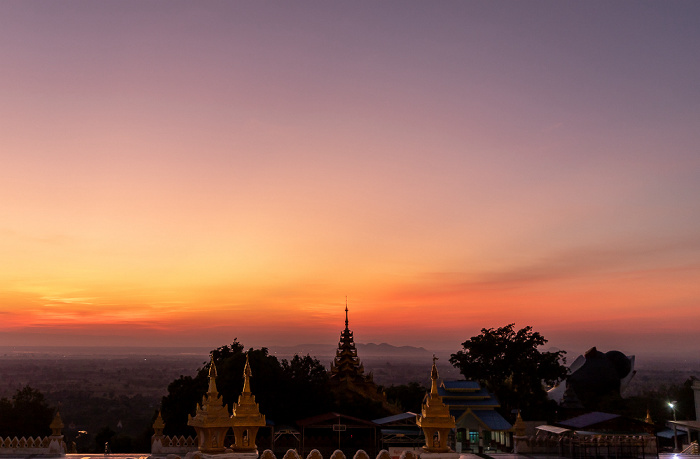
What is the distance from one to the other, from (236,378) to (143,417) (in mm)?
73817

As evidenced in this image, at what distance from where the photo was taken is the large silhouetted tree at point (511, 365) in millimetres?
63750

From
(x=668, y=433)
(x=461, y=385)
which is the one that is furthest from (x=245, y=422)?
(x=668, y=433)

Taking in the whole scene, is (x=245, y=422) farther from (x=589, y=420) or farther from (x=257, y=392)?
(x=257, y=392)

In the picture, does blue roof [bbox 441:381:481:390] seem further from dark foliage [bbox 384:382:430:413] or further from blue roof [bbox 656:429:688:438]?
blue roof [bbox 656:429:688:438]

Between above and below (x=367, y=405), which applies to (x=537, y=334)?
above

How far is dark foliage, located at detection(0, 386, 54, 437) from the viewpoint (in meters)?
48.3

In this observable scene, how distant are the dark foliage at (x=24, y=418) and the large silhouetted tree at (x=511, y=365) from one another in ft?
127

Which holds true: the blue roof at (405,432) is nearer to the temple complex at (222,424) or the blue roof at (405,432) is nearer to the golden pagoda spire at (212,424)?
the temple complex at (222,424)

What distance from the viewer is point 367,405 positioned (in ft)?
180

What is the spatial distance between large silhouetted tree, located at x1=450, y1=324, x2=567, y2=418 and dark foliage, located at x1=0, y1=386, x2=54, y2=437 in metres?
38.6

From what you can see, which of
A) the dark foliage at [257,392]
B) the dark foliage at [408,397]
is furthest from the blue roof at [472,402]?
A: the dark foliage at [408,397]

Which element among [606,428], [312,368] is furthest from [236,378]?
[606,428]

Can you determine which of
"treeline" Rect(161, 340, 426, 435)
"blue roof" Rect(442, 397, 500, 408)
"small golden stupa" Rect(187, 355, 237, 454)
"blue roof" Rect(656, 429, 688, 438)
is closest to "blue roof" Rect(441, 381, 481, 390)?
"blue roof" Rect(442, 397, 500, 408)

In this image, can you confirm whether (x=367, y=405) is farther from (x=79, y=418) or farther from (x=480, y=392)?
(x=79, y=418)
